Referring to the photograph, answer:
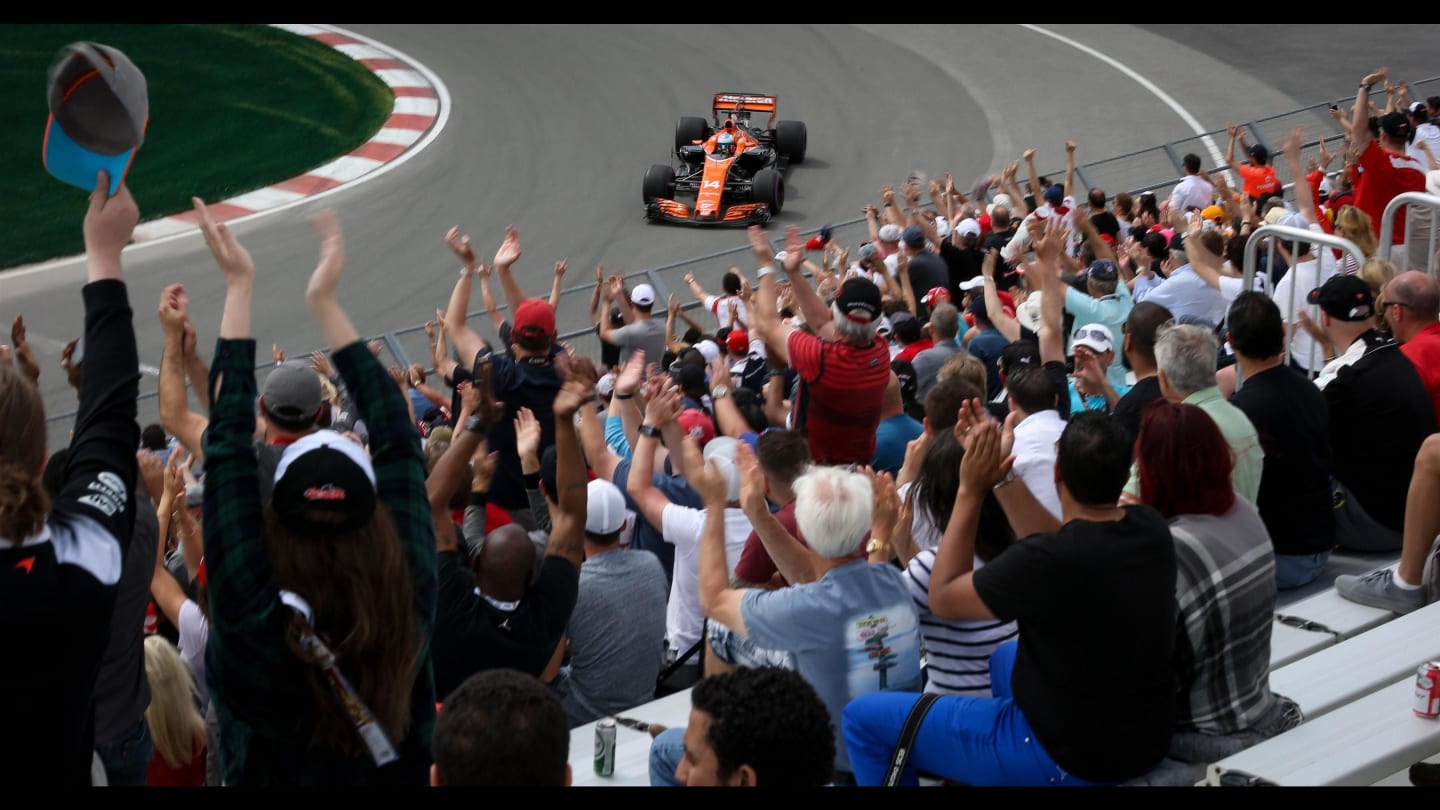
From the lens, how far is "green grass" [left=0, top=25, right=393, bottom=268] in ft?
61.0

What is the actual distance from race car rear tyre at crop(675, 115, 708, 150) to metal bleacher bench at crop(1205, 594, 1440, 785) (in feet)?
47.0

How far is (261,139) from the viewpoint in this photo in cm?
2116

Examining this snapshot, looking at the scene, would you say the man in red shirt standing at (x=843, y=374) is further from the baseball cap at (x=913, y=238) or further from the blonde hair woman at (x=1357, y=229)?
the baseball cap at (x=913, y=238)

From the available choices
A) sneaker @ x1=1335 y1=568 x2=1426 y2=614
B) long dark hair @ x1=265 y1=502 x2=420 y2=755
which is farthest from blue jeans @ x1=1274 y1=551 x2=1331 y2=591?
long dark hair @ x1=265 y1=502 x2=420 y2=755

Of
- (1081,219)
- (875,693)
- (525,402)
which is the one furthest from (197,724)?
(1081,219)

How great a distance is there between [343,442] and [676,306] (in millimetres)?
8378

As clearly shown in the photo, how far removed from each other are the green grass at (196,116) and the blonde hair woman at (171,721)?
14.1 metres

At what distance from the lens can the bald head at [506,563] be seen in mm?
4531

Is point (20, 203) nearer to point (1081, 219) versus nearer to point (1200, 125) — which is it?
point (1081, 219)

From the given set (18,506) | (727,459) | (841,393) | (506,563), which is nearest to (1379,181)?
(841,393)

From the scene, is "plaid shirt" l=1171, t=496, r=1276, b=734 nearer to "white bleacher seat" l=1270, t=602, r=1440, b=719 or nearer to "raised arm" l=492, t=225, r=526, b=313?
"white bleacher seat" l=1270, t=602, r=1440, b=719

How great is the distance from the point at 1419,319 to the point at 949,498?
2955 mm

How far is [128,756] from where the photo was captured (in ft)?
13.4

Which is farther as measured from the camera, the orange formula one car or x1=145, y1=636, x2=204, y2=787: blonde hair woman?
the orange formula one car
